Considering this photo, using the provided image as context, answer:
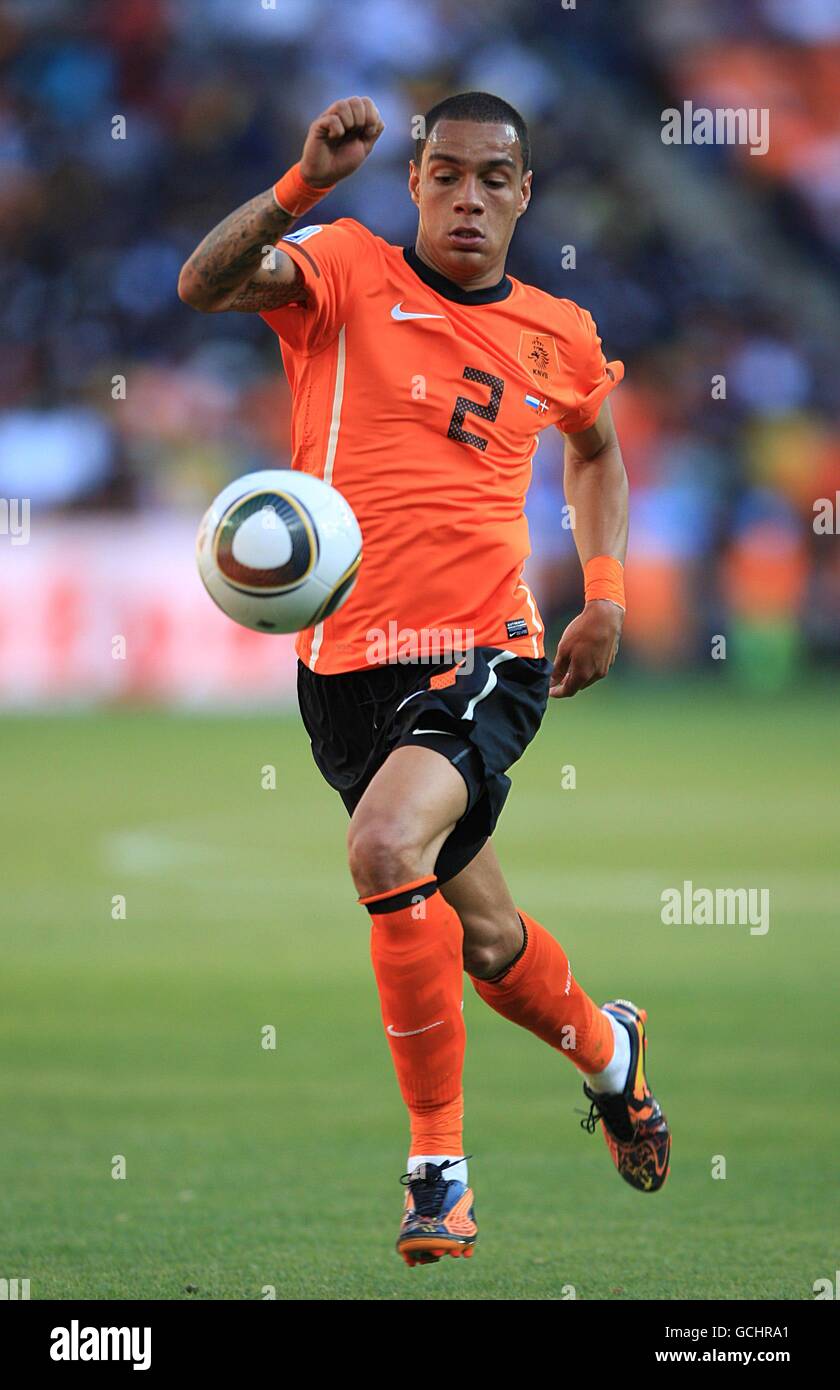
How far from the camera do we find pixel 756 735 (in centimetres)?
1559

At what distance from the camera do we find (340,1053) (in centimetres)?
676

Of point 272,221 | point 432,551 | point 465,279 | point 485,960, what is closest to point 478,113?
point 465,279

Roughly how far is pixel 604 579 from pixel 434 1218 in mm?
1749

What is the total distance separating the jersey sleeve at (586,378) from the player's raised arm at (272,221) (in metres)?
0.95

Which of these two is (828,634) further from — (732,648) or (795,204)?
(795,204)

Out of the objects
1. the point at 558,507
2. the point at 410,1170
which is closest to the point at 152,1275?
the point at 410,1170

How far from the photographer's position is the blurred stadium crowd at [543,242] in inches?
752

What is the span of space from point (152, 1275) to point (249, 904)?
5129mm

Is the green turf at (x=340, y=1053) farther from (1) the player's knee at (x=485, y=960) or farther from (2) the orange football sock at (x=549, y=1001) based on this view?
(1) the player's knee at (x=485, y=960)

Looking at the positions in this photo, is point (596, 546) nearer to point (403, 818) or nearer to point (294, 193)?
point (403, 818)

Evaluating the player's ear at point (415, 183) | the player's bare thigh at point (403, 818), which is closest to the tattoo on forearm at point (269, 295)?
the player's ear at point (415, 183)

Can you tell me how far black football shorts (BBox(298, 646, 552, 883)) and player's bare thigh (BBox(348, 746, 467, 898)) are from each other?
6 cm

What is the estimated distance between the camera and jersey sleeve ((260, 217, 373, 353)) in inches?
172

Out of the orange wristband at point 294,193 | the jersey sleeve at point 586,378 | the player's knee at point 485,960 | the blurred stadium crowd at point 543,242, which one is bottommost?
the player's knee at point 485,960
